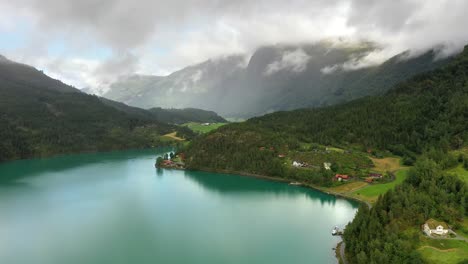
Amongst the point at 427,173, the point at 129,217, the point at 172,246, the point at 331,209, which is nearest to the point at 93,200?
the point at 129,217

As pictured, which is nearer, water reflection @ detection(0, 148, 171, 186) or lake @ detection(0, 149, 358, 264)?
Answer: lake @ detection(0, 149, 358, 264)

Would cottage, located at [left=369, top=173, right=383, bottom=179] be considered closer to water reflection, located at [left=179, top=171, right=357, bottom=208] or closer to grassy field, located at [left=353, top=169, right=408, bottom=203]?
grassy field, located at [left=353, top=169, right=408, bottom=203]

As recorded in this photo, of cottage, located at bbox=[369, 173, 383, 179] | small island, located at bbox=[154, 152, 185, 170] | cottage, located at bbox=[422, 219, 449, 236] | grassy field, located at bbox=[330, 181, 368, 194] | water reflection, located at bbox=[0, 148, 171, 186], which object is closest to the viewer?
cottage, located at bbox=[422, 219, 449, 236]

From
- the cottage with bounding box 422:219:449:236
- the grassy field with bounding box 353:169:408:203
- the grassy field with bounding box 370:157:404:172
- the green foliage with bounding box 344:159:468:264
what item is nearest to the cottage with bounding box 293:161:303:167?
the grassy field with bounding box 370:157:404:172

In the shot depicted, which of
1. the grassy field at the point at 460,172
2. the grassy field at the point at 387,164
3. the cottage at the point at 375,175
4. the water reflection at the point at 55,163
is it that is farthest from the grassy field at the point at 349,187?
the water reflection at the point at 55,163

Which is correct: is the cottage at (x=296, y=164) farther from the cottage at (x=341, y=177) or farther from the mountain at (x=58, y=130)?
the mountain at (x=58, y=130)

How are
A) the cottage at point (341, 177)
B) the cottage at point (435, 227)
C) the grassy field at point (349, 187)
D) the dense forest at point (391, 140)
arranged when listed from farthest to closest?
1. the cottage at point (341, 177)
2. the grassy field at point (349, 187)
3. the dense forest at point (391, 140)
4. the cottage at point (435, 227)
